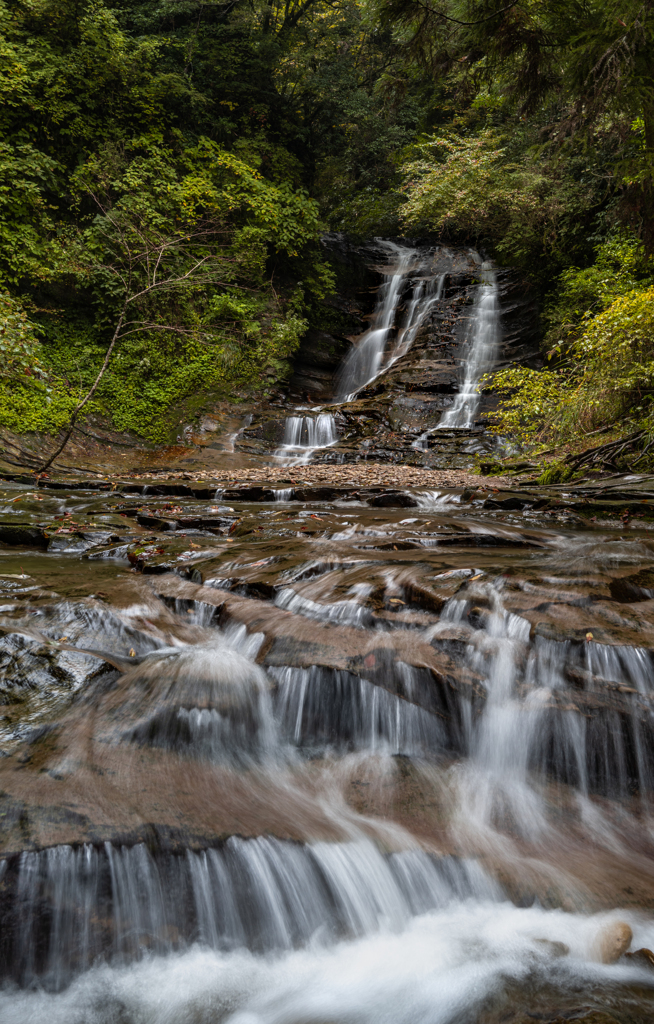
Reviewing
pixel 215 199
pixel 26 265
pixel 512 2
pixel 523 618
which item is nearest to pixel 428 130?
Answer: pixel 215 199

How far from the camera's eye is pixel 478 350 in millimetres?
14953

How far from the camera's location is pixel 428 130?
71.3ft

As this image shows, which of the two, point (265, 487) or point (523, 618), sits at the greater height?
point (265, 487)

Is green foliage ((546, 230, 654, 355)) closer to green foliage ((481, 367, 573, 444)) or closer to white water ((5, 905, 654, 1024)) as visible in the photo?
green foliage ((481, 367, 573, 444))

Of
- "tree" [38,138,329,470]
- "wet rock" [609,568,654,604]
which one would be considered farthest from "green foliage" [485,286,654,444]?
"tree" [38,138,329,470]

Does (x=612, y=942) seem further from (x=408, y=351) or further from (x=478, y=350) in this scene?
(x=408, y=351)

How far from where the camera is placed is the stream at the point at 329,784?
1.80 m

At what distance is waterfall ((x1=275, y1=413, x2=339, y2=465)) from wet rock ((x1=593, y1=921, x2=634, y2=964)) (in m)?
11.3

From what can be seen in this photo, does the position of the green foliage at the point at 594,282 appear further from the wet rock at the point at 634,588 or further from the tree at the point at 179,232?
the wet rock at the point at 634,588

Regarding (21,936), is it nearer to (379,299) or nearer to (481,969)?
(481,969)

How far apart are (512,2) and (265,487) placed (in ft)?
20.7

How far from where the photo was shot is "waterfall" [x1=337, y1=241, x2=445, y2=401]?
15.8m

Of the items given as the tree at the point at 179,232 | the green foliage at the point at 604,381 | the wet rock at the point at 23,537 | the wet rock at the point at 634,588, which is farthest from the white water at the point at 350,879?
the tree at the point at 179,232

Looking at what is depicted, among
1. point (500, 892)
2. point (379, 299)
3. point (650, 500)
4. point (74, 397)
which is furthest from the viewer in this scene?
point (379, 299)
